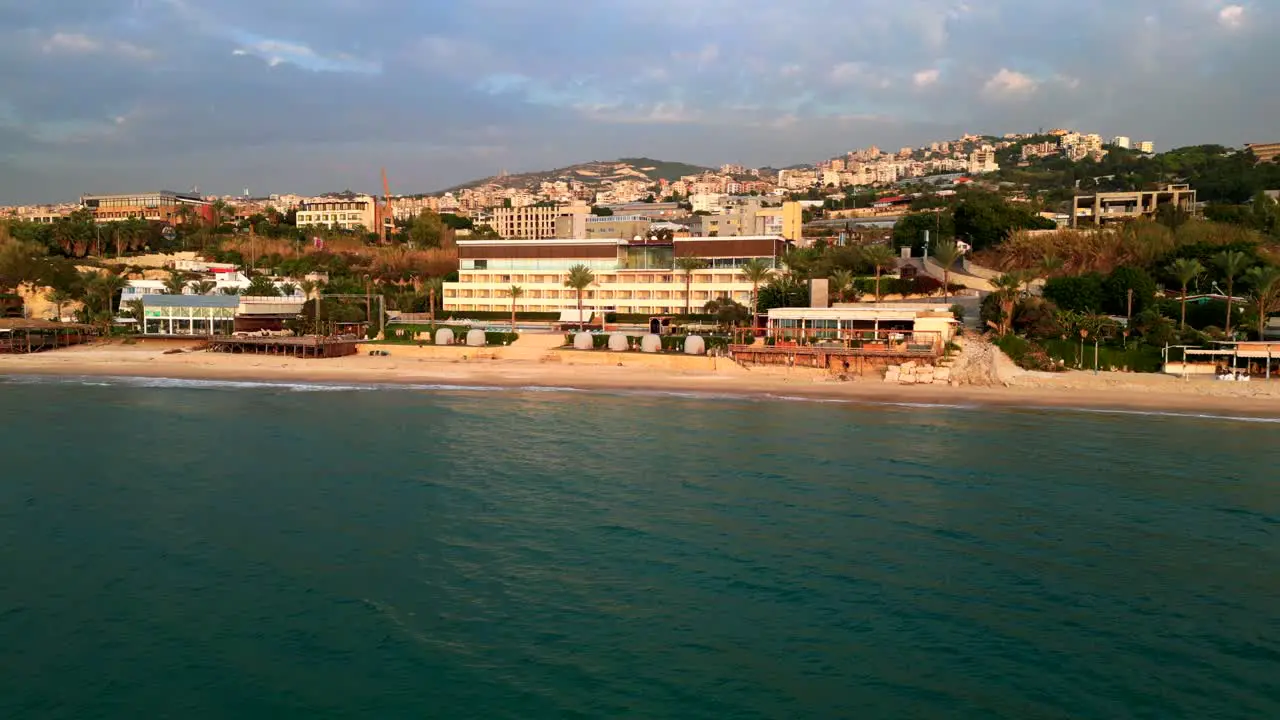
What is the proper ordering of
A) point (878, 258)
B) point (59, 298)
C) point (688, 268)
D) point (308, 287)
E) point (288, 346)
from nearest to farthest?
1. point (288, 346)
2. point (688, 268)
3. point (878, 258)
4. point (59, 298)
5. point (308, 287)

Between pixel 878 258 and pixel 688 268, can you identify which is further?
pixel 878 258

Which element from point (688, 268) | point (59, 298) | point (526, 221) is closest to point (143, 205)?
point (526, 221)

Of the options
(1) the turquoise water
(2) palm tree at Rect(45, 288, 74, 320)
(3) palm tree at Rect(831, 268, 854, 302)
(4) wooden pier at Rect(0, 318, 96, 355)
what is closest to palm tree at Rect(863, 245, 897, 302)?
(3) palm tree at Rect(831, 268, 854, 302)

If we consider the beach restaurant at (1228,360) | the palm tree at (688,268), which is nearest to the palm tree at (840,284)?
the palm tree at (688,268)

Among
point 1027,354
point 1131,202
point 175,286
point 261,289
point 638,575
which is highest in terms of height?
point 1131,202

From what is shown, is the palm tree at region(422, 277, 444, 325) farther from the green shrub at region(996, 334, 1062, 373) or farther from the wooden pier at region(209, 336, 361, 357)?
the green shrub at region(996, 334, 1062, 373)

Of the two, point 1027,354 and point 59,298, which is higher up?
point 59,298

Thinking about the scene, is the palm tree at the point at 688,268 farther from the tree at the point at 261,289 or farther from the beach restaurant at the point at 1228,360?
the beach restaurant at the point at 1228,360

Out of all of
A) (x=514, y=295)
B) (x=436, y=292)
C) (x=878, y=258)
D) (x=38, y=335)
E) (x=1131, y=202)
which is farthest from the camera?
(x=1131, y=202)

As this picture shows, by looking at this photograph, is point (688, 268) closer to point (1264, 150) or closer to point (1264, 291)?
point (1264, 291)
